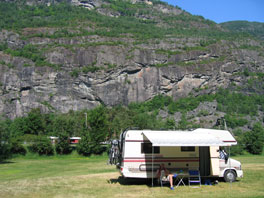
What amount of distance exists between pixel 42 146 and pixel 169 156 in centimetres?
4058

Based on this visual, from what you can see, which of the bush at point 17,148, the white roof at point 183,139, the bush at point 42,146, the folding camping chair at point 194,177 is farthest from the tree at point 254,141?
the folding camping chair at point 194,177

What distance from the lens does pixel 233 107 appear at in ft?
436

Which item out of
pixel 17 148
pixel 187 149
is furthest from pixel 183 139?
pixel 17 148

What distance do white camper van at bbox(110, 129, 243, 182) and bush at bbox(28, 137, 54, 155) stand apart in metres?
37.8

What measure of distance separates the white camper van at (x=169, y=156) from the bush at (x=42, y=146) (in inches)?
1487

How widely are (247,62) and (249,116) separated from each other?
133 ft

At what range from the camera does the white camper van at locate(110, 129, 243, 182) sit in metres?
19.2

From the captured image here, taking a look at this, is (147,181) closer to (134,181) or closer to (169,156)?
(134,181)

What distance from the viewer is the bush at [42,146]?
182 feet

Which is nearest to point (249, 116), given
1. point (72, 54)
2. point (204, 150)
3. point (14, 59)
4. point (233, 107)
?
point (233, 107)

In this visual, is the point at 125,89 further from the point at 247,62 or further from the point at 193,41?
the point at 247,62

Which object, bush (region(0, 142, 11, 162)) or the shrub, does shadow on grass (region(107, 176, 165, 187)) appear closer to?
bush (region(0, 142, 11, 162))

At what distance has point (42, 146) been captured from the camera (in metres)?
55.6

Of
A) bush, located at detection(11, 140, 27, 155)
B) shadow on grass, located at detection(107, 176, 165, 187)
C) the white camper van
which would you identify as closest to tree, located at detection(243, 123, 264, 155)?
bush, located at detection(11, 140, 27, 155)
